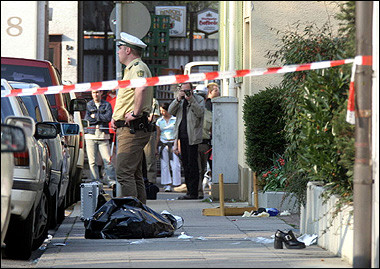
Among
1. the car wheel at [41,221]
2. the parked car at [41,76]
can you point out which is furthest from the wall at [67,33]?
the car wheel at [41,221]

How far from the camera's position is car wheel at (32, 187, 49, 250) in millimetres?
8273

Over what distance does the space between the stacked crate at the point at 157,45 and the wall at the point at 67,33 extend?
225cm

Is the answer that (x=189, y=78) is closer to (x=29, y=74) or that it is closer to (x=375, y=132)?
(x=375, y=132)

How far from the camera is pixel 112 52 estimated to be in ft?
113

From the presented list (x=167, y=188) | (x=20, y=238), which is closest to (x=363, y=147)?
(x=20, y=238)

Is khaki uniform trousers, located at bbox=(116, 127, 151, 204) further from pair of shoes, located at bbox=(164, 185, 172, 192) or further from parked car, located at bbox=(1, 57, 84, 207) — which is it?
pair of shoes, located at bbox=(164, 185, 172, 192)

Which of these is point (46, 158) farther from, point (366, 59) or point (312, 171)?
point (366, 59)

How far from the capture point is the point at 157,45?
1243 inches

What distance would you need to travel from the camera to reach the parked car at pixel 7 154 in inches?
235

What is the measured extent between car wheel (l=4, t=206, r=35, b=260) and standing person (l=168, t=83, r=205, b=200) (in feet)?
23.5

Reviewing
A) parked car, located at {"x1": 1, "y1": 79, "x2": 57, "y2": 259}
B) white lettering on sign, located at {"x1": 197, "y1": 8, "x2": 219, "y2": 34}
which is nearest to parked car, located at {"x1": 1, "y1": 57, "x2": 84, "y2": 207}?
parked car, located at {"x1": 1, "y1": 79, "x2": 57, "y2": 259}

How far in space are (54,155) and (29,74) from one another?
127 inches

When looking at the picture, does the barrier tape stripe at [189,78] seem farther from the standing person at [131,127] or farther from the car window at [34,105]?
the car window at [34,105]

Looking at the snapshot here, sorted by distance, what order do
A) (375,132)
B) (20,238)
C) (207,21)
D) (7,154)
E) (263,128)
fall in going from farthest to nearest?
(207,21) → (263,128) → (20,238) → (375,132) → (7,154)
